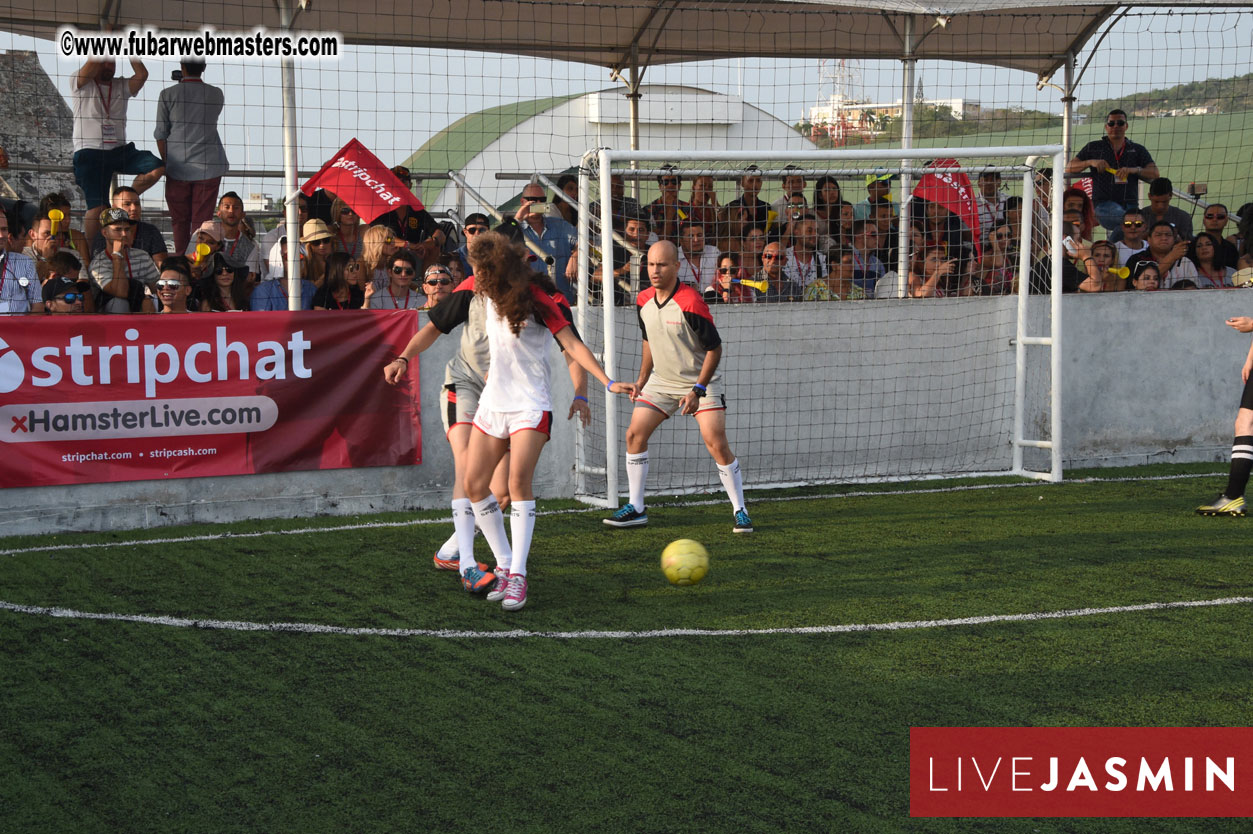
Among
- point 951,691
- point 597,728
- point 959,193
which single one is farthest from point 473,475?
point 959,193

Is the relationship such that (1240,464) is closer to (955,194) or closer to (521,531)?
(955,194)

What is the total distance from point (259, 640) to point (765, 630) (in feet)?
8.38

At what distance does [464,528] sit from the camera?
734 centimetres

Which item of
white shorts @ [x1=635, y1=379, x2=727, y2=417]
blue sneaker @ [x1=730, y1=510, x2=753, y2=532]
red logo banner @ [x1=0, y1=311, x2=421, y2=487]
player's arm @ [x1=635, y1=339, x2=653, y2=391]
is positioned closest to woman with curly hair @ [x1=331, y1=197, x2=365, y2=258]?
red logo banner @ [x1=0, y1=311, x2=421, y2=487]

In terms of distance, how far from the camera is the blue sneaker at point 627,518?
9.30m

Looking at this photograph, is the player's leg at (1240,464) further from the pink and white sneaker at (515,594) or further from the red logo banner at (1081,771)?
the pink and white sneaker at (515,594)

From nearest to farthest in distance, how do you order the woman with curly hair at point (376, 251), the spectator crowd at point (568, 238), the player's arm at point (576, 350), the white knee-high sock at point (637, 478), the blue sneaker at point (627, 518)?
the player's arm at point (576, 350)
the blue sneaker at point (627, 518)
the white knee-high sock at point (637, 478)
the spectator crowd at point (568, 238)
the woman with curly hair at point (376, 251)

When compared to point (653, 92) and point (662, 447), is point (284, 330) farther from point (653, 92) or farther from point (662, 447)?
point (653, 92)

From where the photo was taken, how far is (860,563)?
26.3 ft

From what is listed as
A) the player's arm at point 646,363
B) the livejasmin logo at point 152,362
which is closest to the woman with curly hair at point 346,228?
the livejasmin logo at point 152,362

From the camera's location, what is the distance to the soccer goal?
10852mm

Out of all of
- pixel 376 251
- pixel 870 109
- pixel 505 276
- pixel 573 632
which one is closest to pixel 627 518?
pixel 573 632

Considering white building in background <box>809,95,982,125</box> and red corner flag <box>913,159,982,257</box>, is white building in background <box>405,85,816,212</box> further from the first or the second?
red corner flag <box>913,159,982,257</box>

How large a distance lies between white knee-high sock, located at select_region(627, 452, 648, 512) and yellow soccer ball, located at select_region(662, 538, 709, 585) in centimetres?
219
